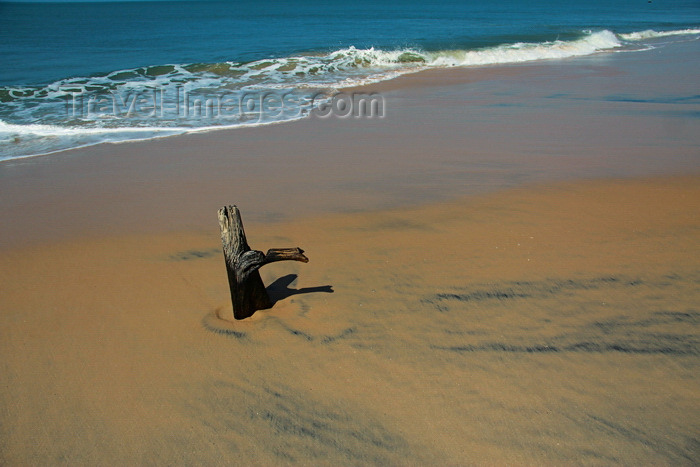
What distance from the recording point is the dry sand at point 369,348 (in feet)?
8.44

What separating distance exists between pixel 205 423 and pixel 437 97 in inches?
362

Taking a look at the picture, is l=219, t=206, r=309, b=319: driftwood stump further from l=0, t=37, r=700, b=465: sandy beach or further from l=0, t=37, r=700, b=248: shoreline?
l=0, t=37, r=700, b=248: shoreline

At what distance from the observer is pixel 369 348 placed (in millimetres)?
3160

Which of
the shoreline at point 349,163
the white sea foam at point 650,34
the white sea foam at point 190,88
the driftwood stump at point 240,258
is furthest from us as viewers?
the white sea foam at point 650,34

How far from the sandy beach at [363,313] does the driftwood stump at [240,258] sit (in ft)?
0.63

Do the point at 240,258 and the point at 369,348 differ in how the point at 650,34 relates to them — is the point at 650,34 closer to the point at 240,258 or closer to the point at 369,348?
the point at 369,348

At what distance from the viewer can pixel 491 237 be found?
14.5ft

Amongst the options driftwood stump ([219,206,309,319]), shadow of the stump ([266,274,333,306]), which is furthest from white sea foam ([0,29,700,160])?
driftwood stump ([219,206,309,319])

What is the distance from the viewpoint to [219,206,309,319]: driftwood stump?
10.8ft

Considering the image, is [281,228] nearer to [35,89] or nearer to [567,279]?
[567,279]

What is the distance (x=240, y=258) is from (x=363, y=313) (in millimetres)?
863

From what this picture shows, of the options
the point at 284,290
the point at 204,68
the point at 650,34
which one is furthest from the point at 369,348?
the point at 650,34

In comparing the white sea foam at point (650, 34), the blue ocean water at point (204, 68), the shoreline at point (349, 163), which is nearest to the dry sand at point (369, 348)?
the shoreline at point (349, 163)

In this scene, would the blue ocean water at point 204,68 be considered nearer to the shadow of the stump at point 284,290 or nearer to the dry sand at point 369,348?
the dry sand at point 369,348
